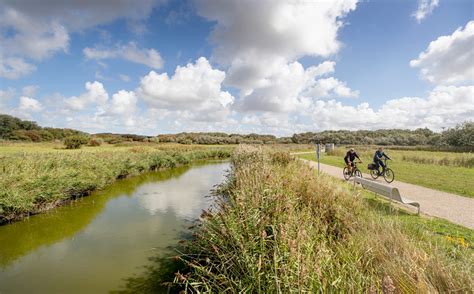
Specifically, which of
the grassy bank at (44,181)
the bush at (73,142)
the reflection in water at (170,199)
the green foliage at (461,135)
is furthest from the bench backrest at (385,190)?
the green foliage at (461,135)

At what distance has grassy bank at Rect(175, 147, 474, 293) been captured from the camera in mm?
2486

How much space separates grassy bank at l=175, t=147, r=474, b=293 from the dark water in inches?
99.5

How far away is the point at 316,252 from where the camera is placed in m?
3.28

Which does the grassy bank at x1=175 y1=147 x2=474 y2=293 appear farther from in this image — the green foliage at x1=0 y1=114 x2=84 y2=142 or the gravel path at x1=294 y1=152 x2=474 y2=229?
the green foliage at x1=0 y1=114 x2=84 y2=142

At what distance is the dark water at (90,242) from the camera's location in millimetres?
5230

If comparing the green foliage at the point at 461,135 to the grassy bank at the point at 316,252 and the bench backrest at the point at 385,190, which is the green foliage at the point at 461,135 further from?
the grassy bank at the point at 316,252

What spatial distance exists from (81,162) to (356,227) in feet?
48.7

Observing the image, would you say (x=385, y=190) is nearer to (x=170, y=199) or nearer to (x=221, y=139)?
(x=170, y=199)

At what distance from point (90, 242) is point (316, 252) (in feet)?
22.5

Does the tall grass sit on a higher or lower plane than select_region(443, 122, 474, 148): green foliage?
lower

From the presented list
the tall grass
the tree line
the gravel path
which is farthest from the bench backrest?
the tree line

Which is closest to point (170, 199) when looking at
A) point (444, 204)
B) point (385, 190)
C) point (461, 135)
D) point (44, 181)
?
point (44, 181)

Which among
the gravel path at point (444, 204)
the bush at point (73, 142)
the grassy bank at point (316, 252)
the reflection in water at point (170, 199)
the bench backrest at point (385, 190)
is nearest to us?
the grassy bank at point (316, 252)

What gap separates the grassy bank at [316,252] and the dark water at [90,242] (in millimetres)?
2527
